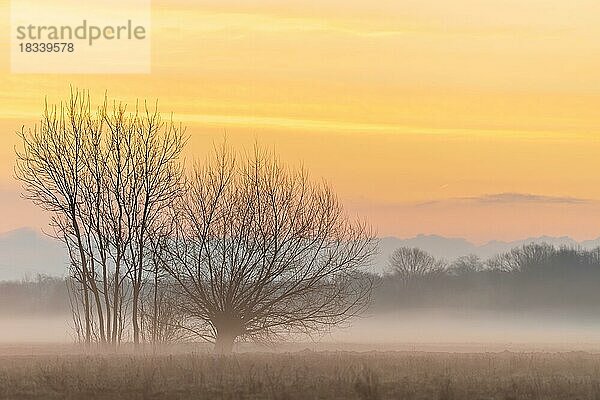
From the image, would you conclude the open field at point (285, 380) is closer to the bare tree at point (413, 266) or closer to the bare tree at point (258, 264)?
the bare tree at point (258, 264)

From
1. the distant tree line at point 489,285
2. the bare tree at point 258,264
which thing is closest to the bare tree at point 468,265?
the distant tree line at point 489,285

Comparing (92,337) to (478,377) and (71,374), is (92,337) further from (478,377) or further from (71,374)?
(478,377)

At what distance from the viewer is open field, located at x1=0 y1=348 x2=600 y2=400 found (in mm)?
28875

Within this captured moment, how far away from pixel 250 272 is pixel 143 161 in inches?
295

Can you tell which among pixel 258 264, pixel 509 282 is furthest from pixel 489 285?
pixel 258 264

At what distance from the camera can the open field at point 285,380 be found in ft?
94.7

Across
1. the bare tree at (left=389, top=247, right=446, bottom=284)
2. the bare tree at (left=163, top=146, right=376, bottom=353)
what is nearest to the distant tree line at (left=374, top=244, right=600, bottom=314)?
the bare tree at (left=389, top=247, right=446, bottom=284)

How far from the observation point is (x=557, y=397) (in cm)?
2881

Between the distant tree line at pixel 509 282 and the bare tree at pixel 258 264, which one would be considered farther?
the distant tree line at pixel 509 282

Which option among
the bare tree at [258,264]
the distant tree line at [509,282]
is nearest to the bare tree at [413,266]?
the distant tree line at [509,282]

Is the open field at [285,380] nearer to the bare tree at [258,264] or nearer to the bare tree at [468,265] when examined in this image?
the bare tree at [258,264]

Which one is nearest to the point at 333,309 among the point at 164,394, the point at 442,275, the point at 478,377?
the point at 478,377

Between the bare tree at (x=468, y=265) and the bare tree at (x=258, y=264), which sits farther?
the bare tree at (x=468, y=265)

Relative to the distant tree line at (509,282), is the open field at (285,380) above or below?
below
